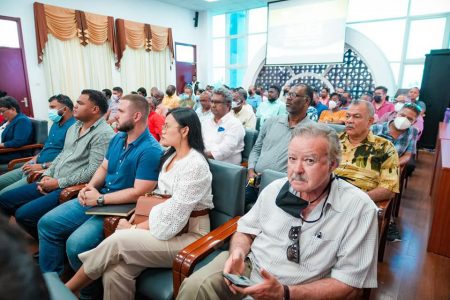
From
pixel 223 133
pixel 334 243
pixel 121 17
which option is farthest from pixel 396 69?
pixel 121 17

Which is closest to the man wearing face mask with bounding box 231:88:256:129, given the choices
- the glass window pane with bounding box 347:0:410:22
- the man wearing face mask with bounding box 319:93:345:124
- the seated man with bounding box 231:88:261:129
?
the seated man with bounding box 231:88:261:129

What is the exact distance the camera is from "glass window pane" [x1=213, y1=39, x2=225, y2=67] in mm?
9352

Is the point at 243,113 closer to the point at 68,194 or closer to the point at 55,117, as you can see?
the point at 55,117

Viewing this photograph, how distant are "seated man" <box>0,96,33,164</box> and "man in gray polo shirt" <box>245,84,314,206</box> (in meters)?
2.53

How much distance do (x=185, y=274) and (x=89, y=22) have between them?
7.13 metres

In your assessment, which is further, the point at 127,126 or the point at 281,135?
the point at 281,135

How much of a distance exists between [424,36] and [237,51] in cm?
502

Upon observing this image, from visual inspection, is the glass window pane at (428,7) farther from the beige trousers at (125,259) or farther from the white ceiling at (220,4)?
A: the beige trousers at (125,259)

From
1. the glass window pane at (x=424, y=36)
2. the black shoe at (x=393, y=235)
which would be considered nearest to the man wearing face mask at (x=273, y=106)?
the black shoe at (x=393, y=235)

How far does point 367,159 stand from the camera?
1.81 m

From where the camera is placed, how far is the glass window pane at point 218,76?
378 inches

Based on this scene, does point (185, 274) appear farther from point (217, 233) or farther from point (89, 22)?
point (89, 22)

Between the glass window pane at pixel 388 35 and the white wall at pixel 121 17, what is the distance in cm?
498

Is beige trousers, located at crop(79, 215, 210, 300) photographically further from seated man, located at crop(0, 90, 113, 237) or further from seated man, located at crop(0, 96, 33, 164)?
seated man, located at crop(0, 96, 33, 164)
